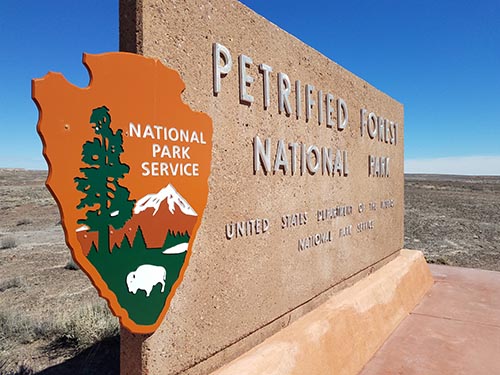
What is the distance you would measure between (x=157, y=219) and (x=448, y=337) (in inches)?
145

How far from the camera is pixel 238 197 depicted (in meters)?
2.84

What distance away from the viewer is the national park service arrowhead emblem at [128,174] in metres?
1.76

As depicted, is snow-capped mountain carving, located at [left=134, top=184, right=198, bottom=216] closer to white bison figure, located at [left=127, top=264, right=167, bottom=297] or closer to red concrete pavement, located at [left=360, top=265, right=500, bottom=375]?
white bison figure, located at [left=127, top=264, right=167, bottom=297]

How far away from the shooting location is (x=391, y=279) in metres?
5.15

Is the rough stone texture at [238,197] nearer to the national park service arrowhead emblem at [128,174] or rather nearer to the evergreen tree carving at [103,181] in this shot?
the national park service arrowhead emblem at [128,174]

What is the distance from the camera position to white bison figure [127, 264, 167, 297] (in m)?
2.04

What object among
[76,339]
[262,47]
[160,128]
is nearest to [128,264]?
[160,128]

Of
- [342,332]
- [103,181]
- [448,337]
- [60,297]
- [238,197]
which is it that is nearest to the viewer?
[103,181]

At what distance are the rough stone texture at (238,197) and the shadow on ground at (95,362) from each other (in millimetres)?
1966

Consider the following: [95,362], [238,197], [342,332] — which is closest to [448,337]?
[342,332]

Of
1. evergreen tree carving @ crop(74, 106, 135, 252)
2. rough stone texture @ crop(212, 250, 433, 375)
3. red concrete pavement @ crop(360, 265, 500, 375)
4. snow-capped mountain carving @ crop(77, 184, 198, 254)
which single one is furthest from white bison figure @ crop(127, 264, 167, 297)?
red concrete pavement @ crop(360, 265, 500, 375)

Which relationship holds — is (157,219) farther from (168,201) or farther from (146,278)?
(146,278)

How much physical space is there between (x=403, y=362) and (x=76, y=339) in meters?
3.73

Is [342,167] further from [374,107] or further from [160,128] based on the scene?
[160,128]
